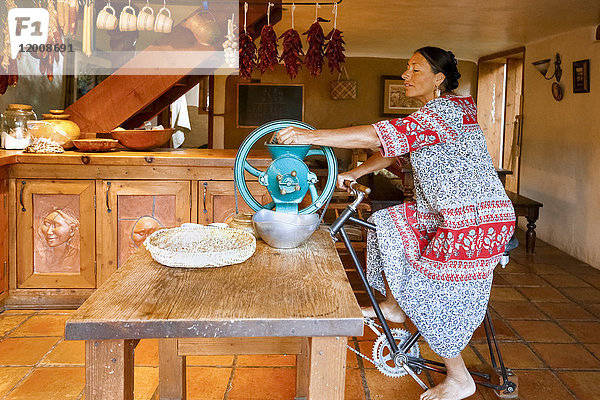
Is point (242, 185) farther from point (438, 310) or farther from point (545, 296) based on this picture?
point (545, 296)

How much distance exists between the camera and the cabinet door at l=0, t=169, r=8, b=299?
3.91m

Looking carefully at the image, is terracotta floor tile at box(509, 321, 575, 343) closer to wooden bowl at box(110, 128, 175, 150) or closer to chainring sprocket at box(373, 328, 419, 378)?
chainring sprocket at box(373, 328, 419, 378)

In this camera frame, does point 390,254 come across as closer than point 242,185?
No

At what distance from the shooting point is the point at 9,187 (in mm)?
3980

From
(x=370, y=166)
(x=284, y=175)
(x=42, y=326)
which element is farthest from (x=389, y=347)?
(x=42, y=326)

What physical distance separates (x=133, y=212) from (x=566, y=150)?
15.6ft

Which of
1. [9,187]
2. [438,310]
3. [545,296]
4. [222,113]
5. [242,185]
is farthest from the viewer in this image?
[222,113]

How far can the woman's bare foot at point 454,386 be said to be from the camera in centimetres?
271

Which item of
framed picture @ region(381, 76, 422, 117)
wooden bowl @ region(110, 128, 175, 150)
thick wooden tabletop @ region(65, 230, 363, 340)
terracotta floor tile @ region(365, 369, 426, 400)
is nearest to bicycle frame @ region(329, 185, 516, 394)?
terracotta floor tile @ region(365, 369, 426, 400)

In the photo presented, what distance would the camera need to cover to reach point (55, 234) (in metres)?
4.03

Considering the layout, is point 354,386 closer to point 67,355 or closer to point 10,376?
point 67,355

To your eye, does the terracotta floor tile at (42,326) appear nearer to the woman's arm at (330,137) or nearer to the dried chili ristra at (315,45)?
the woman's arm at (330,137)

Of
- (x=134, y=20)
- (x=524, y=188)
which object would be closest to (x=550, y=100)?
(x=524, y=188)

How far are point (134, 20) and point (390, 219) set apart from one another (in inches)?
102
